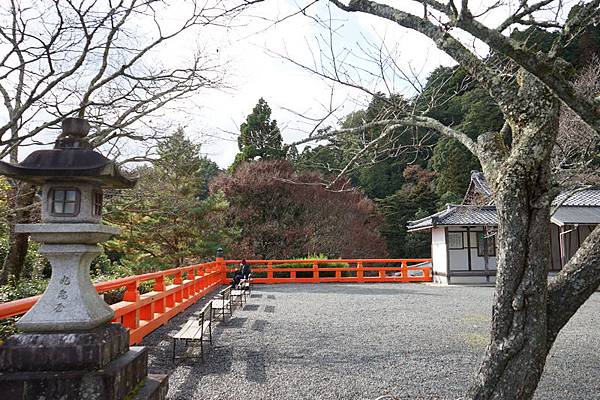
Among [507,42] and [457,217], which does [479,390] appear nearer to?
[507,42]

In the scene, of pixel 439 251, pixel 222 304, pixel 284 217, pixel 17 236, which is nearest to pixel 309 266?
pixel 284 217

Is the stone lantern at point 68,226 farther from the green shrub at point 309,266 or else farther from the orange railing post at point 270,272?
the green shrub at point 309,266

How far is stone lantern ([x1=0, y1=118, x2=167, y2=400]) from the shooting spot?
2467mm

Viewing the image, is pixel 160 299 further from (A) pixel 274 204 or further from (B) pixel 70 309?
(A) pixel 274 204

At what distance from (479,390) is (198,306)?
312 inches

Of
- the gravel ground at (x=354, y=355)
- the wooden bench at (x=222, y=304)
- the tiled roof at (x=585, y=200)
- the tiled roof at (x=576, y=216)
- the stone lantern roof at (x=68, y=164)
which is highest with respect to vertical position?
the tiled roof at (x=585, y=200)

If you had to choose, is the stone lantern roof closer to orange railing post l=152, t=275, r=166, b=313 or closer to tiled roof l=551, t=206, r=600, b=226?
orange railing post l=152, t=275, r=166, b=313

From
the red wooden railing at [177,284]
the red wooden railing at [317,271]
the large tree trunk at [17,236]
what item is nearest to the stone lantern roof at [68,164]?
the red wooden railing at [177,284]

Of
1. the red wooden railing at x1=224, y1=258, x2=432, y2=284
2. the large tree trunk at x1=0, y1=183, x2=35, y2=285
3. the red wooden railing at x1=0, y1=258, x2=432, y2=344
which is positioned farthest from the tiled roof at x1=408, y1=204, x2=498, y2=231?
the large tree trunk at x1=0, y1=183, x2=35, y2=285

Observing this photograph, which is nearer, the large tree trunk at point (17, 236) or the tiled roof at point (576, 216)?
the large tree trunk at point (17, 236)

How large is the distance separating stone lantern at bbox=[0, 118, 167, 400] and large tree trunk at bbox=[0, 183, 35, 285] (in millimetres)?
4436

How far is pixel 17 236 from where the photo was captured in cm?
752

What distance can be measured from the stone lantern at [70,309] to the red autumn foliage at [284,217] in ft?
47.1

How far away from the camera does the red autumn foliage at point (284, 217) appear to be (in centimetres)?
1795
